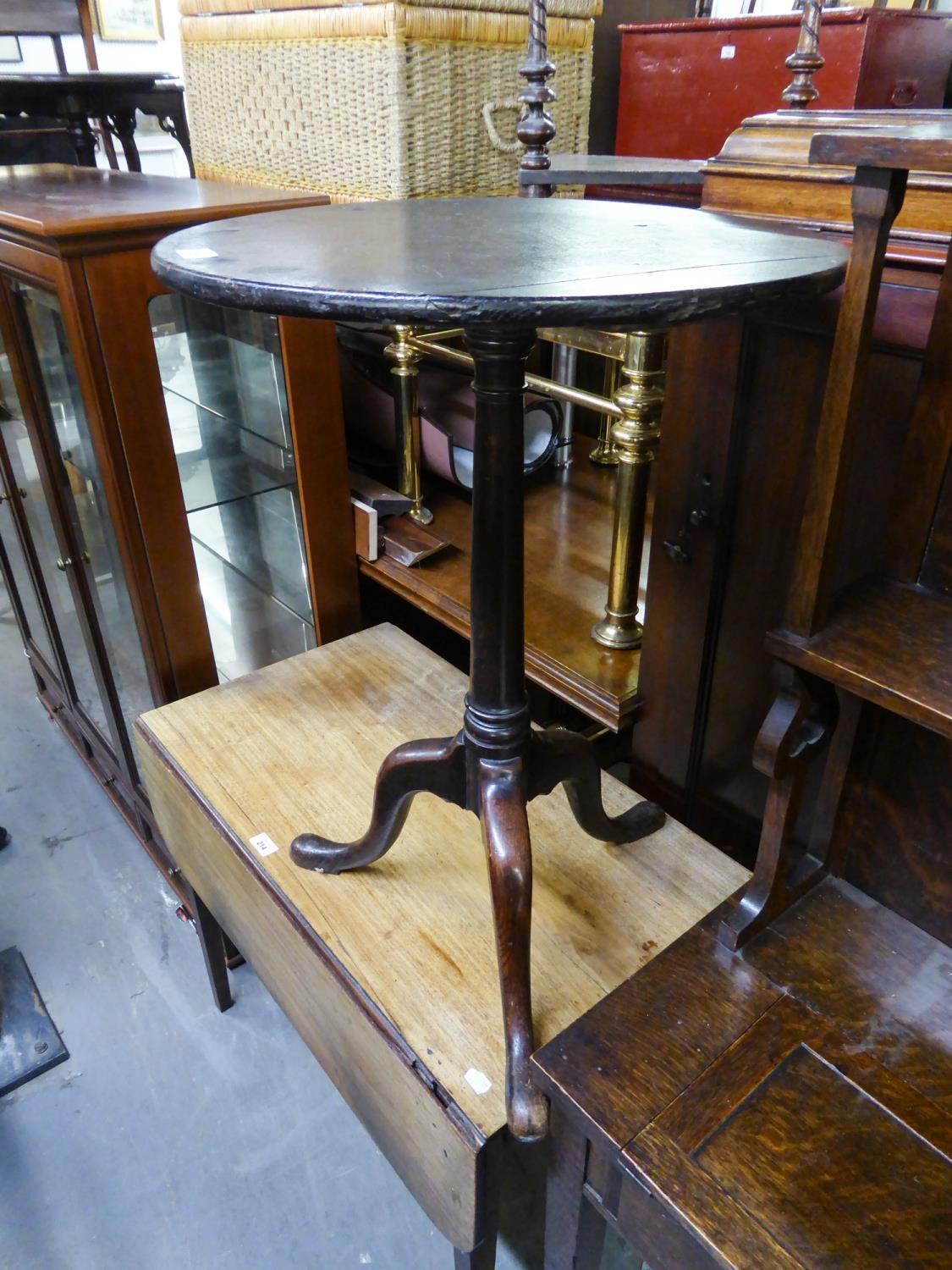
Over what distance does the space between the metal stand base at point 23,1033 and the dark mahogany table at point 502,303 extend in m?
0.73

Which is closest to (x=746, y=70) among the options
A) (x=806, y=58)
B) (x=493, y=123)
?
(x=493, y=123)

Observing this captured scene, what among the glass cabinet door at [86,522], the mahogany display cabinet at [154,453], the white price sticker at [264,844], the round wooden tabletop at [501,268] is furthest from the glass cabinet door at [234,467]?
the round wooden tabletop at [501,268]

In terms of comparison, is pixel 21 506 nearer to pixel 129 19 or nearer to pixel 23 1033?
pixel 23 1033

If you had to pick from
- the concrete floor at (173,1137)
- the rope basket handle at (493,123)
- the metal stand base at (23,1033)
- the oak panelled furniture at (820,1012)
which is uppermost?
the rope basket handle at (493,123)

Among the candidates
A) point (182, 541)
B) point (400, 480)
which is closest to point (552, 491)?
point (400, 480)

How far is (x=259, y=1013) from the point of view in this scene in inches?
60.5

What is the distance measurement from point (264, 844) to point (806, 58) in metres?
1.23

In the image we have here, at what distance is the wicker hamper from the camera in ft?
4.83

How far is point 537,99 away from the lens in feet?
4.13

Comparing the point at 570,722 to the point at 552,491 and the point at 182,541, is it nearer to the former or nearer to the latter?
the point at 552,491

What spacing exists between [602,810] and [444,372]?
1.08 m

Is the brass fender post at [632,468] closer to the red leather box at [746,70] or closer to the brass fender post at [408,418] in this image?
the brass fender post at [408,418]

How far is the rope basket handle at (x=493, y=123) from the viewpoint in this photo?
160cm

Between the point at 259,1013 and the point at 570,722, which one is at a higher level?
the point at 570,722
